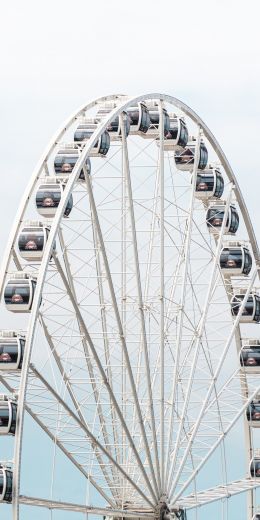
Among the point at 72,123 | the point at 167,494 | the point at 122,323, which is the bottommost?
the point at 167,494

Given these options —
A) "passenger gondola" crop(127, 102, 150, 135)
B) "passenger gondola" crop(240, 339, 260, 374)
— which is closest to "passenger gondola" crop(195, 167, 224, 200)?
Answer: "passenger gondola" crop(240, 339, 260, 374)

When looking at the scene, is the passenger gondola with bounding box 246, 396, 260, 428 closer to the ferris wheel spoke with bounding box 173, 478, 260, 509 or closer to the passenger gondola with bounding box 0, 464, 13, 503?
the ferris wheel spoke with bounding box 173, 478, 260, 509

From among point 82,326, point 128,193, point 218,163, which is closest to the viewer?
point 82,326

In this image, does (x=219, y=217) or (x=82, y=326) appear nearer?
(x=82, y=326)

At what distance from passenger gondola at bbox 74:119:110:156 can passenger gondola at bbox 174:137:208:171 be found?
12.3 m

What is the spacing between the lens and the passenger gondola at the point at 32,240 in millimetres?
97812

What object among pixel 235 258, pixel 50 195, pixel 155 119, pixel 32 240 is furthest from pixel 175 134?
pixel 32 240

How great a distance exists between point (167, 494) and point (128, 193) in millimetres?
11890

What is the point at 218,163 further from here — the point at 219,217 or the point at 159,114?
the point at 159,114

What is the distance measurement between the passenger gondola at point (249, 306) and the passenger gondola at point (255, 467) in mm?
6070

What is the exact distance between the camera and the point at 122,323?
103375 millimetres

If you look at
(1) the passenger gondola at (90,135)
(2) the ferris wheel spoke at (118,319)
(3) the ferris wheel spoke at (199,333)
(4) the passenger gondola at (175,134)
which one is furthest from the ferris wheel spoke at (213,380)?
(1) the passenger gondola at (90,135)

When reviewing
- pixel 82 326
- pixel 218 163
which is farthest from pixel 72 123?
A: pixel 218 163

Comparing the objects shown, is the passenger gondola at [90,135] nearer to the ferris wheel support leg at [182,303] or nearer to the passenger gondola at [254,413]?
the ferris wheel support leg at [182,303]
